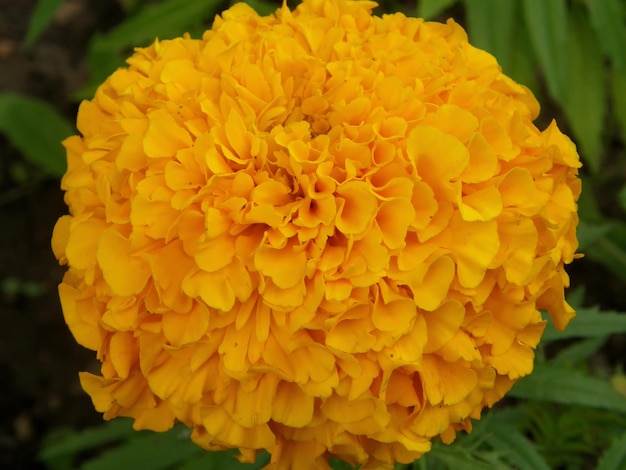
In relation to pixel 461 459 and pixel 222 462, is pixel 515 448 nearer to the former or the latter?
pixel 461 459

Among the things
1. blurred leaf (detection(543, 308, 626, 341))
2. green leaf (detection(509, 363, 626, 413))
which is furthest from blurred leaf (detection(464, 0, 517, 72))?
green leaf (detection(509, 363, 626, 413))

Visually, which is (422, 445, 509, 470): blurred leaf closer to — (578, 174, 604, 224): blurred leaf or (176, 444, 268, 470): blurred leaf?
(176, 444, 268, 470): blurred leaf

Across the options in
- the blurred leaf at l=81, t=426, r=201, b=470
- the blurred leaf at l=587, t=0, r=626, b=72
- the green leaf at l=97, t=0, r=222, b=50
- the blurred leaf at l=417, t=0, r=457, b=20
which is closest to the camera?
the blurred leaf at l=81, t=426, r=201, b=470

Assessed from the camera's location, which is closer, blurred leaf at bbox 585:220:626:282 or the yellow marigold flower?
the yellow marigold flower

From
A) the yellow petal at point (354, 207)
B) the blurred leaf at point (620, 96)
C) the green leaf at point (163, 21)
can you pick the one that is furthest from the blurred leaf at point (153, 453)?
the blurred leaf at point (620, 96)

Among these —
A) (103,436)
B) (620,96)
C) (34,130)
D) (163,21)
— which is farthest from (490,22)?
(34,130)

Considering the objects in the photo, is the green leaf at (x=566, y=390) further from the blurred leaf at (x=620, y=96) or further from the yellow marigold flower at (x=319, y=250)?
the blurred leaf at (x=620, y=96)

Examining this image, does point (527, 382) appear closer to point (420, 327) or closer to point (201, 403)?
point (420, 327)
